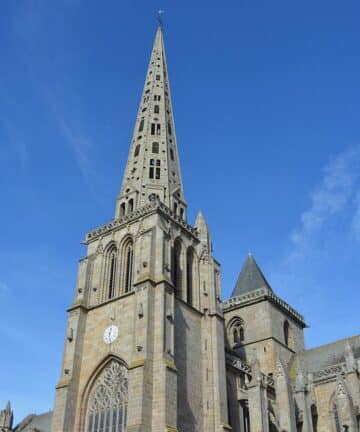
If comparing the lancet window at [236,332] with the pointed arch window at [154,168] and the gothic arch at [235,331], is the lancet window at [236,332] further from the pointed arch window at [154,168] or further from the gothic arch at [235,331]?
the pointed arch window at [154,168]

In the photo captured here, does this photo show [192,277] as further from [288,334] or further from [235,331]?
[288,334]

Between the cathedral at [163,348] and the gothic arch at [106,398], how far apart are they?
56mm

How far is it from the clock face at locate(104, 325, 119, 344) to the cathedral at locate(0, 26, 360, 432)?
2.6 inches

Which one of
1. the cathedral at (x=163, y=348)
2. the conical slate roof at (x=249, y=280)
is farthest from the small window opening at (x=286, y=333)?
the conical slate roof at (x=249, y=280)

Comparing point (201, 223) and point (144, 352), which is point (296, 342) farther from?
point (144, 352)

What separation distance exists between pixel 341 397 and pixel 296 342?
14.0 meters

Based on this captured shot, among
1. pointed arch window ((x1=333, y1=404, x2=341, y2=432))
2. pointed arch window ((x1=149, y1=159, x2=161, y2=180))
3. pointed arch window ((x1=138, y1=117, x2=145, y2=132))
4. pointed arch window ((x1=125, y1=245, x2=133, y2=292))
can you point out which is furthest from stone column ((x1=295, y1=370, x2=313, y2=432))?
pointed arch window ((x1=138, y1=117, x2=145, y2=132))

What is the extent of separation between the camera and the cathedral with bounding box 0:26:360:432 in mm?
28703

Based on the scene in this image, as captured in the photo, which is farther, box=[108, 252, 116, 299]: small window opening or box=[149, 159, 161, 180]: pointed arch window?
box=[149, 159, 161, 180]: pointed arch window

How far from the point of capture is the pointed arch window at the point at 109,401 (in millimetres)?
28734

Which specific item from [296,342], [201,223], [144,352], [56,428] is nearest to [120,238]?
[201,223]

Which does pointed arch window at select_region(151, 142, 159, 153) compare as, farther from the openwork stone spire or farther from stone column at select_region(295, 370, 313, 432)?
stone column at select_region(295, 370, 313, 432)

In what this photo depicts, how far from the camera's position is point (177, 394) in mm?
28609

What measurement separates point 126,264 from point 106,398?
828 cm
